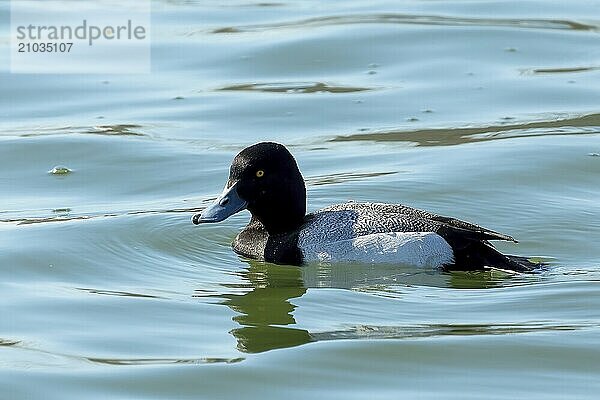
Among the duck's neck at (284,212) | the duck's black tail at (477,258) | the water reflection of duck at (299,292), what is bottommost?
the water reflection of duck at (299,292)

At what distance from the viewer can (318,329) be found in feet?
28.0

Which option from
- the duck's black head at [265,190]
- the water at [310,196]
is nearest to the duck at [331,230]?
the duck's black head at [265,190]

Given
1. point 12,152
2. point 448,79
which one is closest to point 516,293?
point 12,152

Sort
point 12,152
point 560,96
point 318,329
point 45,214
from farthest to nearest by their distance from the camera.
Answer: point 560,96 → point 12,152 → point 45,214 → point 318,329

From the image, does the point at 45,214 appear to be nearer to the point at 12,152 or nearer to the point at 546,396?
the point at 12,152

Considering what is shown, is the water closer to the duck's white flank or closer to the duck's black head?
the duck's white flank

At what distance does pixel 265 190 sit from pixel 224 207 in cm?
32

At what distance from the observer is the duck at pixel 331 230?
31.4 feet

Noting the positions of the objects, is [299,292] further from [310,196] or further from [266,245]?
[310,196]

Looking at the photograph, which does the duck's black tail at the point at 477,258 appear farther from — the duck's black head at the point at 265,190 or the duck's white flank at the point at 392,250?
the duck's black head at the point at 265,190

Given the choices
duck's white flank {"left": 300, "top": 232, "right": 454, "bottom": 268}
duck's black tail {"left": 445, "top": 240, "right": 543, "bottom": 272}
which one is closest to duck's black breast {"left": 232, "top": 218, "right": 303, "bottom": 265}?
duck's white flank {"left": 300, "top": 232, "right": 454, "bottom": 268}

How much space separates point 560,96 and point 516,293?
6290 mm

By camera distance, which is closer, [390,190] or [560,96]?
[390,190]

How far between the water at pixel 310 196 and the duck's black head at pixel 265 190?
384 millimetres
